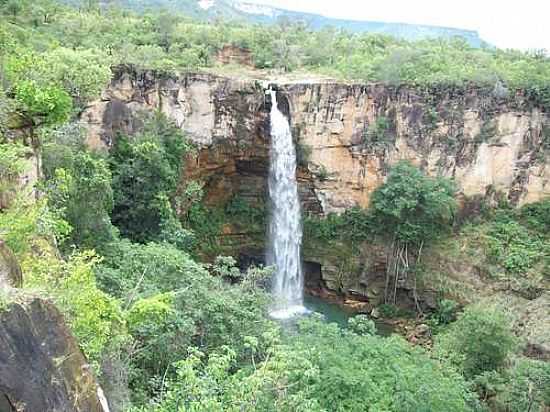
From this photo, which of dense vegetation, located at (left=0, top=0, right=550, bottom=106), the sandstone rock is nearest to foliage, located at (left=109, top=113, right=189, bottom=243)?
dense vegetation, located at (left=0, top=0, right=550, bottom=106)

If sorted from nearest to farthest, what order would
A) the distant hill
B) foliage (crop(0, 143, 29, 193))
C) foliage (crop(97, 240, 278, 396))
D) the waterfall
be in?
1. foliage (crop(0, 143, 29, 193))
2. foliage (crop(97, 240, 278, 396))
3. the waterfall
4. the distant hill

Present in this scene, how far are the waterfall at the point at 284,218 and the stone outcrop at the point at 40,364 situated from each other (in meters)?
14.4

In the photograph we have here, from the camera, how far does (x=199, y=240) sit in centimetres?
1953

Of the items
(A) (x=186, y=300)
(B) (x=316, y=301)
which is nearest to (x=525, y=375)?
(A) (x=186, y=300)

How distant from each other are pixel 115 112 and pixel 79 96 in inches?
115

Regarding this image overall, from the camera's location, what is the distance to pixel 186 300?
9961 millimetres

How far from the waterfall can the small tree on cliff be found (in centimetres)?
270

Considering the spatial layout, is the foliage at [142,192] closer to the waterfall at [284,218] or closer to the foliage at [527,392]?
the waterfall at [284,218]

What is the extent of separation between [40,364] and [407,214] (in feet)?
51.0

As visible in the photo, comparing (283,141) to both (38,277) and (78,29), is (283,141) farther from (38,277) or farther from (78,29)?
(38,277)

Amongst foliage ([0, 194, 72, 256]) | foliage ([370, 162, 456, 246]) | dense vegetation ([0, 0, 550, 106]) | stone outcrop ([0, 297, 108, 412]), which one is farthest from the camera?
foliage ([370, 162, 456, 246])

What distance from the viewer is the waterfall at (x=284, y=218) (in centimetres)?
1933

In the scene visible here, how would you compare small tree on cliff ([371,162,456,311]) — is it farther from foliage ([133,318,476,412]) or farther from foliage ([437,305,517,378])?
foliage ([133,318,476,412])

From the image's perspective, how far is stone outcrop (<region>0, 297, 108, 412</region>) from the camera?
167 inches
